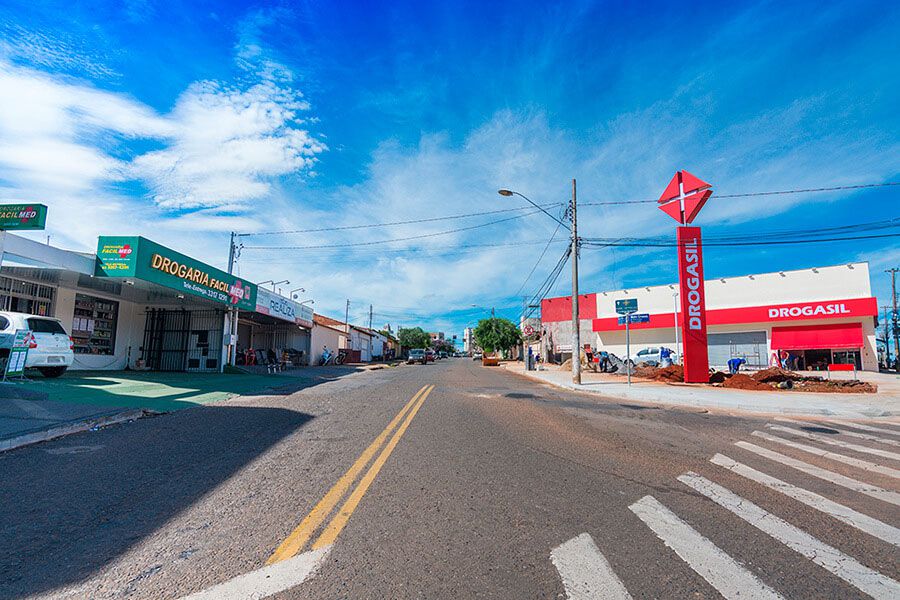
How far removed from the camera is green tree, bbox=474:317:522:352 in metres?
68.0

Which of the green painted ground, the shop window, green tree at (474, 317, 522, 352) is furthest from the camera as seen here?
green tree at (474, 317, 522, 352)

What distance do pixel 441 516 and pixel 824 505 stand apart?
12.4ft

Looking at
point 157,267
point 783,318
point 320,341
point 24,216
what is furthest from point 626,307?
point 320,341

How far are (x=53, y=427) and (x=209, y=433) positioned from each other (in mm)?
2224

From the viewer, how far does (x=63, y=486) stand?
4.78m

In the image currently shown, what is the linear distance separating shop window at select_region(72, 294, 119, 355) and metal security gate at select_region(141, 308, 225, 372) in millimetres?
2038

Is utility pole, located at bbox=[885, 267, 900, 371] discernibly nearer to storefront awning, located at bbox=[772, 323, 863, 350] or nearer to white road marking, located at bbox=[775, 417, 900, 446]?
storefront awning, located at bbox=[772, 323, 863, 350]

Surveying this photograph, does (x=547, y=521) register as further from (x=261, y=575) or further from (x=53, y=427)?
(x=53, y=427)

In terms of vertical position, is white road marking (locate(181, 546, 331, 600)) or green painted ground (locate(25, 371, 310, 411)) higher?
green painted ground (locate(25, 371, 310, 411))

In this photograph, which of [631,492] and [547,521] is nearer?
[547,521]

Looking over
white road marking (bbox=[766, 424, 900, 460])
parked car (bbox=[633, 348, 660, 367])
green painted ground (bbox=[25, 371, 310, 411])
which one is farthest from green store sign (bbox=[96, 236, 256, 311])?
parked car (bbox=[633, 348, 660, 367])

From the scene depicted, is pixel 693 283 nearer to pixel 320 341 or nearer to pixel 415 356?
pixel 320 341

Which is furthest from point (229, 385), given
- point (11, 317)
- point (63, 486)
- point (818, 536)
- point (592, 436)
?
point (818, 536)

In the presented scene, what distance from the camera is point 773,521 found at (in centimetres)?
404
